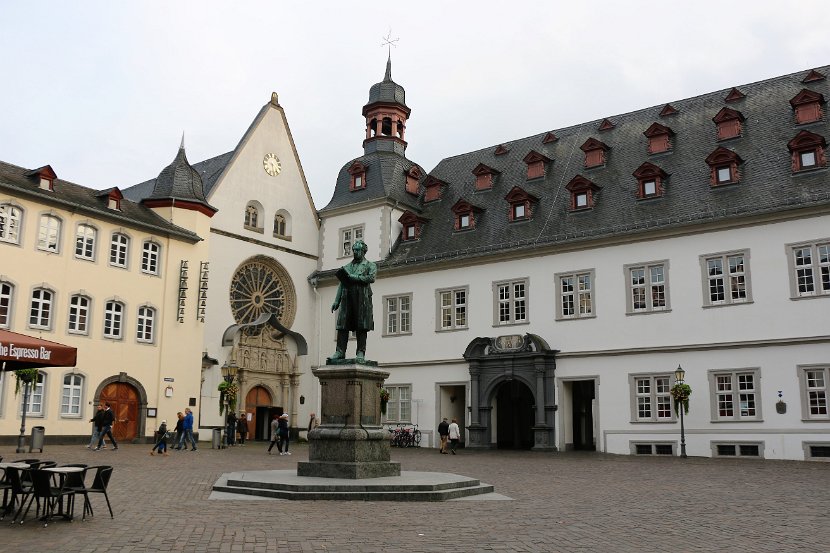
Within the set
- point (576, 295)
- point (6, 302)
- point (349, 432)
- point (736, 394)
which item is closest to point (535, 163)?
point (576, 295)

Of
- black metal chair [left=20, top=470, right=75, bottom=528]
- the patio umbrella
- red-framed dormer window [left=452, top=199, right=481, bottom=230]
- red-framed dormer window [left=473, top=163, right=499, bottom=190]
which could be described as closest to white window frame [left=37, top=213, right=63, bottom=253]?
red-framed dormer window [left=452, top=199, right=481, bottom=230]

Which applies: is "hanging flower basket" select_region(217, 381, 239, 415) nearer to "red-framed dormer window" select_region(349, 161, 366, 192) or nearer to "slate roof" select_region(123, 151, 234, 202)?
"slate roof" select_region(123, 151, 234, 202)

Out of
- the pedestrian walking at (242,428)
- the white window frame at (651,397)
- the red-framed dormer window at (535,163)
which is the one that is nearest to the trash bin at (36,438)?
the pedestrian walking at (242,428)

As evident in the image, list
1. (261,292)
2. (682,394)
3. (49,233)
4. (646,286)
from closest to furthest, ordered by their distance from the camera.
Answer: (682,394)
(646,286)
(49,233)
(261,292)

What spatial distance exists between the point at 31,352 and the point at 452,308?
25.7 metres

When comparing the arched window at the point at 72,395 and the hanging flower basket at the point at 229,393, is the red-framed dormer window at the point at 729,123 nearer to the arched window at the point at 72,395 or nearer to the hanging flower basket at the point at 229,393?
the hanging flower basket at the point at 229,393

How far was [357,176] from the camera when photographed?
42.9 m

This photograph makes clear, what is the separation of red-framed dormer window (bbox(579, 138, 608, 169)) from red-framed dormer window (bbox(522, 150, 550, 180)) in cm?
208

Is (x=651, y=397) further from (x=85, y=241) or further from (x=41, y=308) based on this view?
(x=41, y=308)

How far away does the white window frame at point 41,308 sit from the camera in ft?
100

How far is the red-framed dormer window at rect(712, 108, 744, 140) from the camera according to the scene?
32.7 metres

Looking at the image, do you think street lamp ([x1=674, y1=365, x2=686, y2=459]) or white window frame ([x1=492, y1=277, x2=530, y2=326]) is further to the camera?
white window frame ([x1=492, y1=277, x2=530, y2=326])

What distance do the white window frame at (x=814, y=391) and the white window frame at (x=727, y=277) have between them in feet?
9.94

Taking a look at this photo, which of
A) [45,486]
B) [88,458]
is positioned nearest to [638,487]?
[45,486]
